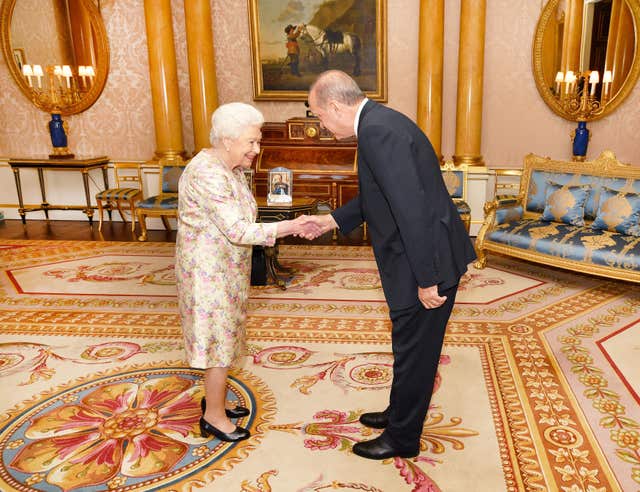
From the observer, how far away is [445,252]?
82.3 inches

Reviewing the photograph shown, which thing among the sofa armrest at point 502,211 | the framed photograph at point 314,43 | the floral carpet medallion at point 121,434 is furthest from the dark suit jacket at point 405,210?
the framed photograph at point 314,43

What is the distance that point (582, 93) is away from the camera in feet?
22.4

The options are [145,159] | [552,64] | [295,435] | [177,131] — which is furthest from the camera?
[145,159]

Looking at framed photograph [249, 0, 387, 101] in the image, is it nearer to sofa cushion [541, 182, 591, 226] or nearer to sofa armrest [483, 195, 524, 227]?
sofa armrest [483, 195, 524, 227]

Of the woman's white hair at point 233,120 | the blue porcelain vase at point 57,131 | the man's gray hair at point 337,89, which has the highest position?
the man's gray hair at point 337,89

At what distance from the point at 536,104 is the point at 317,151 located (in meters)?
3.02

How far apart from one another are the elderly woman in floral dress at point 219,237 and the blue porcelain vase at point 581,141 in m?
5.41

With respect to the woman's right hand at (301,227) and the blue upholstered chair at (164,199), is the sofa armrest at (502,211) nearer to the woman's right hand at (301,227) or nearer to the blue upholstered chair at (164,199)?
the woman's right hand at (301,227)

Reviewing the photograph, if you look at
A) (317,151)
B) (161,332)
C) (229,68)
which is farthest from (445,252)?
(229,68)

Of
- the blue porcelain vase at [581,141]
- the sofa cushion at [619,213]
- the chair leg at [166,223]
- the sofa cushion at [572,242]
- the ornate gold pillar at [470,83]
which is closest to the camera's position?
the sofa cushion at [572,242]

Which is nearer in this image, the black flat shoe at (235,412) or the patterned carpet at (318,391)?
the patterned carpet at (318,391)

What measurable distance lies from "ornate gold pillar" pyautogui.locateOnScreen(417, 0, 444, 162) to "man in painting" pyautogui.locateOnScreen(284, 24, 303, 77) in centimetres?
169

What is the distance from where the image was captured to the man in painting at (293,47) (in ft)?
24.2

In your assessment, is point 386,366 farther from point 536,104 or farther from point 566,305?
point 536,104
